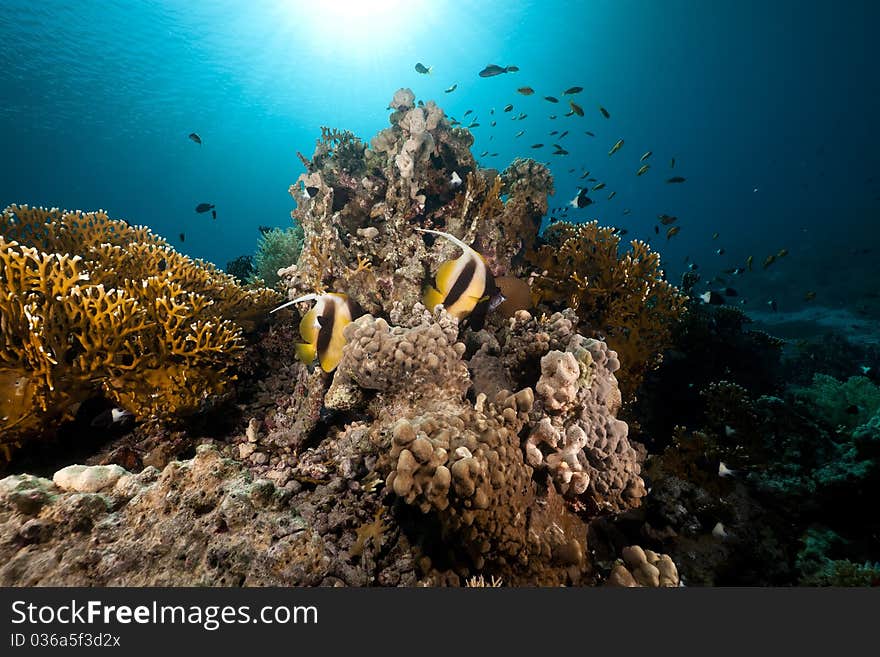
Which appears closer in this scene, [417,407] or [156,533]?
[156,533]

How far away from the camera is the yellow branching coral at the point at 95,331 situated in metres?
2.67

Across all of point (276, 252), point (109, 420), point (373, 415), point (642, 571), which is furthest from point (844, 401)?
point (276, 252)

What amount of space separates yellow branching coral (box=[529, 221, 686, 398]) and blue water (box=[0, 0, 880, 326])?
27871 mm

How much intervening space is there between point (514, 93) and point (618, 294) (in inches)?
1560

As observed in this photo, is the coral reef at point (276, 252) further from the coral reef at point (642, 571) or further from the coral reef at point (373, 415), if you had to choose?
the coral reef at point (642, 571)

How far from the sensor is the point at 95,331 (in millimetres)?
2928

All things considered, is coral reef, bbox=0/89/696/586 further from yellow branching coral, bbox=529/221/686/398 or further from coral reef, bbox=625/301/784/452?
coral reef, bbox=625/301/784/452

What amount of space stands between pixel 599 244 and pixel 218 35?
59773 mm

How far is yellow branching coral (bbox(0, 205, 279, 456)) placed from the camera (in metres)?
2.67

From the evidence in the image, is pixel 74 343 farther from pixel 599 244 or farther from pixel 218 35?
pixel 218 35

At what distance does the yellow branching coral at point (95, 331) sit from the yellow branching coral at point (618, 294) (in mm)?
4467

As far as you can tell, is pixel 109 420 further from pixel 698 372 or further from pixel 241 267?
pixel 698 372

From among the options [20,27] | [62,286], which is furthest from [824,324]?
[20,27]

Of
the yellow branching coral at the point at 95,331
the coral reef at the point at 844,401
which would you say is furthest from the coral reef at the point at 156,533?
the coral reef at the point at 844,401
